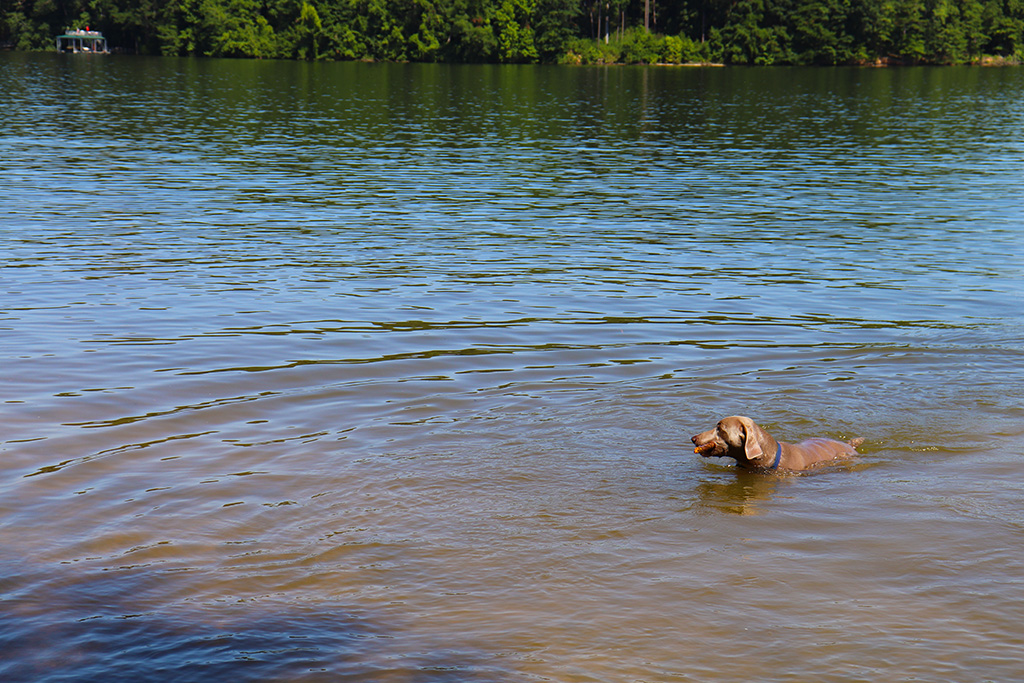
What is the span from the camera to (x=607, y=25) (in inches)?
4518

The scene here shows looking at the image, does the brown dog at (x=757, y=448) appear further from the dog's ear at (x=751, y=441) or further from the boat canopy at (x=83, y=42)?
the boat canopy at (x=83, y=42)

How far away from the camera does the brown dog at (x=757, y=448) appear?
796cm

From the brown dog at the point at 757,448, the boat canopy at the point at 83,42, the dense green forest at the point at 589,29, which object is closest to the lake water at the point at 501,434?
the brown dog at the point at 757,448

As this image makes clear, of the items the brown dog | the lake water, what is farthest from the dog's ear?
the lake water

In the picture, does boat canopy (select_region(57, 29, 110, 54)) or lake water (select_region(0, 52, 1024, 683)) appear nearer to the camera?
lake water (select_region(0, 52, 1024, 683))

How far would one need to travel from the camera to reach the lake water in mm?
5938

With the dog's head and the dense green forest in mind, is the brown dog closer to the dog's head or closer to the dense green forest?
the dog's head

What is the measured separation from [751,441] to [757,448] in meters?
0.09

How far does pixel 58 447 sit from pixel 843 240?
16.6 metres

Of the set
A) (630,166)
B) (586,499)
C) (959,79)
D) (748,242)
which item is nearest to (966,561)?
(586,499)

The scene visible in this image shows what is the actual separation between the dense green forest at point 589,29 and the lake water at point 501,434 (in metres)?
89.0

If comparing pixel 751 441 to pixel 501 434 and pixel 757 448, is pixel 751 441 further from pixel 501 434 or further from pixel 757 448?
pixel 501 434

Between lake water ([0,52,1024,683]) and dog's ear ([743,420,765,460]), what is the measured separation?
0.39 meters

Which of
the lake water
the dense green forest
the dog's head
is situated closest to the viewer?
the lake water
